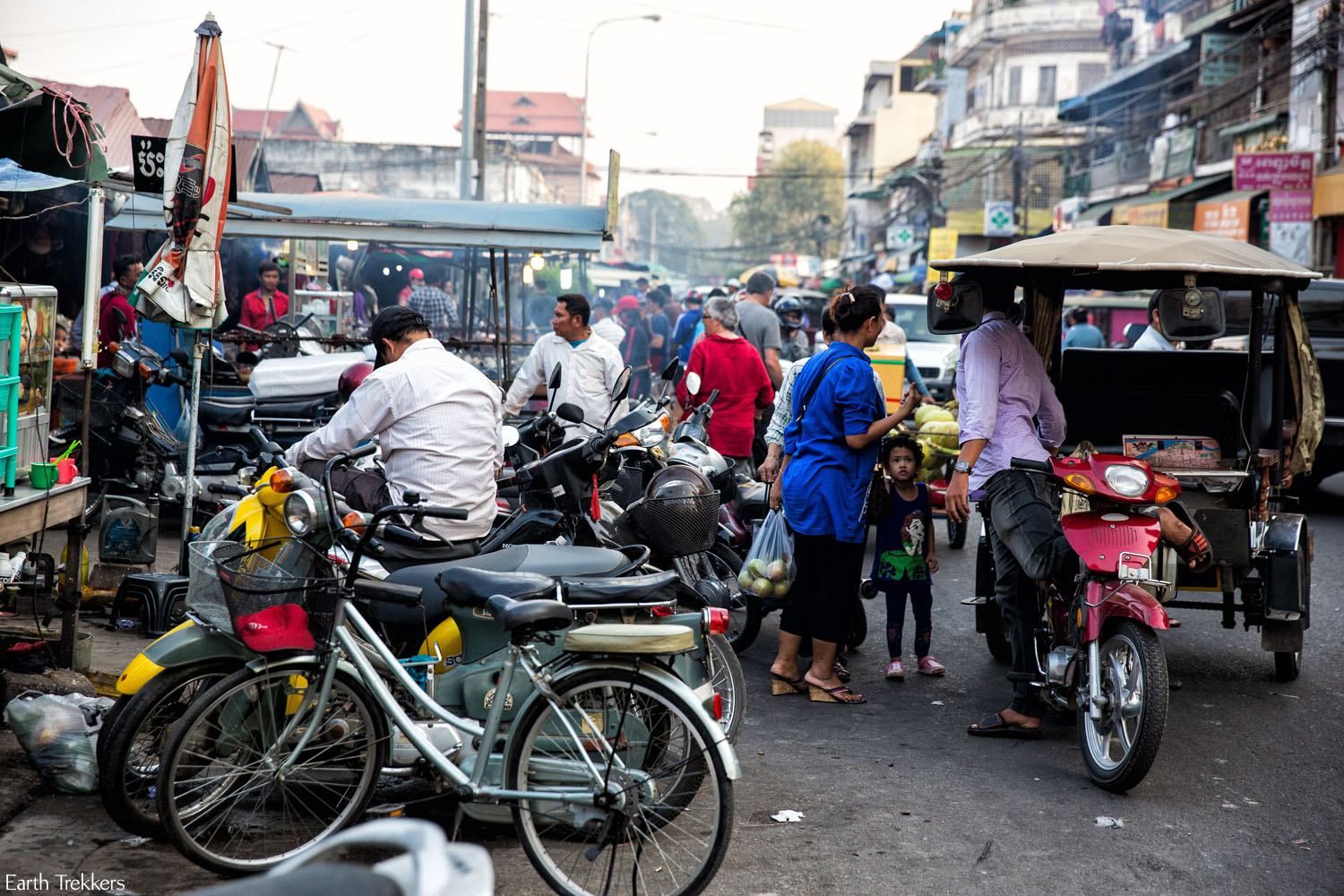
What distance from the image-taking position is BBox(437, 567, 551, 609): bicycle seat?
400 cm

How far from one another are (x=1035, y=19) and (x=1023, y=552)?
54583 mm

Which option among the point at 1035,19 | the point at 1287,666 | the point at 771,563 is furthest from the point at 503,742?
the point at 1035,19

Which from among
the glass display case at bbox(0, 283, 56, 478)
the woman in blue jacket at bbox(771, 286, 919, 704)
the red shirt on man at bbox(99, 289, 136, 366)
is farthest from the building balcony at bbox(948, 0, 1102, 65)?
the glass display case at bbox(0, 283, 56, 478)

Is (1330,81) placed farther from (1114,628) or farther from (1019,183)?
(1114,628)

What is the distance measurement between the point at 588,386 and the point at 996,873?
16.0ft

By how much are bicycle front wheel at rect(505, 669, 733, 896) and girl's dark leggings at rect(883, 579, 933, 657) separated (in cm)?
310

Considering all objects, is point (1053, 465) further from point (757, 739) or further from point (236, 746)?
point (236, 746)

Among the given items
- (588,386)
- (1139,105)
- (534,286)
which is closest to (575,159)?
(1139,105)

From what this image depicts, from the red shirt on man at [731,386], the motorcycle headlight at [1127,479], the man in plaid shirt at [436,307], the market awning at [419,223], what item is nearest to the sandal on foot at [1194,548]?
the motorcycle headlight at [1127,479]

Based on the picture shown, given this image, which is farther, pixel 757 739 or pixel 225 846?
pixel 757 739

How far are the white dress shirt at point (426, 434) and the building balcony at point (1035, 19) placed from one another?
5519cm

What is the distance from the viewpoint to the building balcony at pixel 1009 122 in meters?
54.0

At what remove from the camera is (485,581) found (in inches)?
159

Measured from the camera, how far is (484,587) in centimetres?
401
